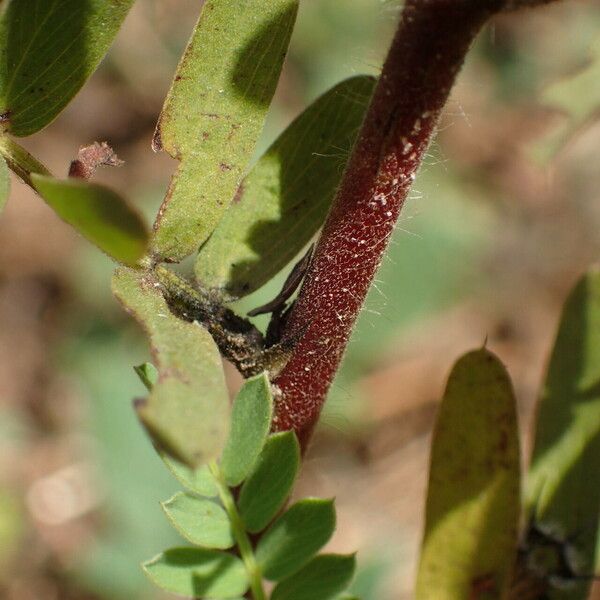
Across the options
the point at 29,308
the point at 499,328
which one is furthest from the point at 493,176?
the point at 29,308

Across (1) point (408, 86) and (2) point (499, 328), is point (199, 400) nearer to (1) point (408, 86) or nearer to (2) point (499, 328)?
(1) point (408, 86)

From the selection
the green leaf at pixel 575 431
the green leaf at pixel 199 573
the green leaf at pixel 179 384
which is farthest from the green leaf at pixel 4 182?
the green leaf at pixel 575 431

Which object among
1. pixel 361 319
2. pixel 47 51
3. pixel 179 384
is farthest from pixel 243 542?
pixel 361 319

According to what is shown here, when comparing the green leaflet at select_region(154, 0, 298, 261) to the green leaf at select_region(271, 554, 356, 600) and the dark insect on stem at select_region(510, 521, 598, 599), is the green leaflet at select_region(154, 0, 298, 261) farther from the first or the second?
the dark insect on stem at select_region(510, 521, 598, 599)

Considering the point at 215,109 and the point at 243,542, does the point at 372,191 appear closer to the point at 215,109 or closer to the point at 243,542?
the point at 215,109

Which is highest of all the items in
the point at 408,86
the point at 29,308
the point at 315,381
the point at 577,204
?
the point at 577,204
